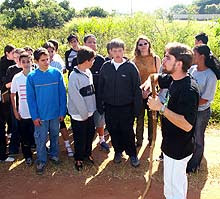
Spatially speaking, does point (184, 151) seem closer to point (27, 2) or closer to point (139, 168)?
point (139, 168)

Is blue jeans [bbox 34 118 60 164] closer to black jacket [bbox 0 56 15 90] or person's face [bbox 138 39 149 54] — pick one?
black jacket [bbox 0 56 15 90]

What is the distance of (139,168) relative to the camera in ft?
15.1

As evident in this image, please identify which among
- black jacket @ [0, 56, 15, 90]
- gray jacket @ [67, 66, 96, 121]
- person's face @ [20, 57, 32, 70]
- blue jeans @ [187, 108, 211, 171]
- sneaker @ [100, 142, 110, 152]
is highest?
person's face @ [20, 57, 32, 70]

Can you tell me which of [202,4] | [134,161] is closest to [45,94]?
[134,161]

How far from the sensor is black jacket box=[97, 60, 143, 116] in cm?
429

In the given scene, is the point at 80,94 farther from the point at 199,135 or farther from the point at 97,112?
the point at 199,135

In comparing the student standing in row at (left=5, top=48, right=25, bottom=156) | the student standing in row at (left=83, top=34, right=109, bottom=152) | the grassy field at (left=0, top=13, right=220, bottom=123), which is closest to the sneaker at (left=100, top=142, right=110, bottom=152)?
the student standing in row at (left=83, top=34, right=109, bottom=152)

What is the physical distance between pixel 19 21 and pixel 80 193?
91.0 feet

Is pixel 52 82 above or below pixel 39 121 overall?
above

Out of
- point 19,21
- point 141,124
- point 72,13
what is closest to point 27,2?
point 72,13

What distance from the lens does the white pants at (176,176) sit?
3.09m

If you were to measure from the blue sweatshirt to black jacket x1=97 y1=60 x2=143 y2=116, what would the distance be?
0.55 meters

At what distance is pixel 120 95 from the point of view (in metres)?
4.32

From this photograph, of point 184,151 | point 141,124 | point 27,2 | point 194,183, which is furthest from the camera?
point 27,2
